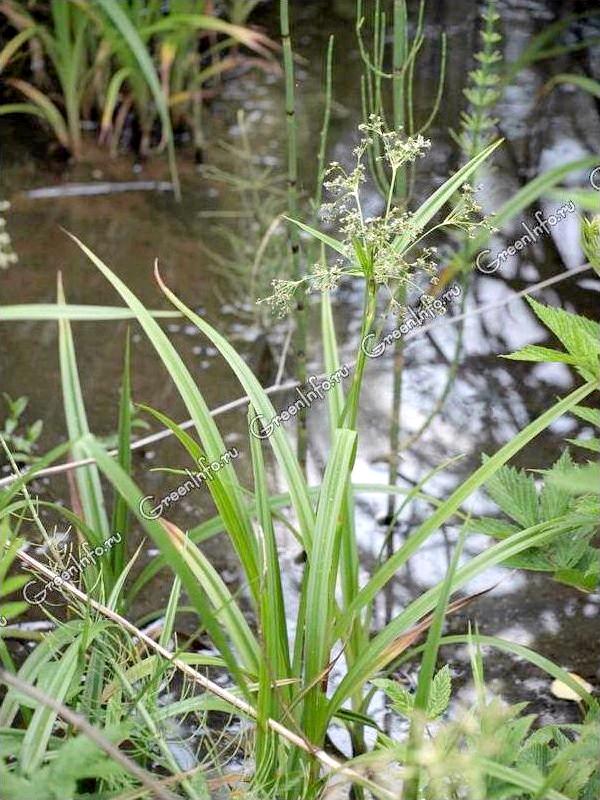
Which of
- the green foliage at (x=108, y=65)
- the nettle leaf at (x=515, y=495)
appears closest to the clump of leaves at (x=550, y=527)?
the nettle leaf at (x=515, y=495)

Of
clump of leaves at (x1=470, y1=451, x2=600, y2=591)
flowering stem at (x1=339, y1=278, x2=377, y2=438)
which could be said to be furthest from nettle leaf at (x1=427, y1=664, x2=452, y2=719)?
flowering stem at (x1=339, y1=278, x2=377, y2=438)

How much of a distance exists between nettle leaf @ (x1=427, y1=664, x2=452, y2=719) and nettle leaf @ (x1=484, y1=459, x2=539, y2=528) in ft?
0.66

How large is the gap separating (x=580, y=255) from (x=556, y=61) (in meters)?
0.92

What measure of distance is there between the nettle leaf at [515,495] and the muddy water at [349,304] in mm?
288

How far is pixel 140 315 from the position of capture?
1223 millimetres

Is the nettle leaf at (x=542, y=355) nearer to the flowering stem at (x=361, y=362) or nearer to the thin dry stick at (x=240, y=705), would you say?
the flowering stem at (x=361, y=362)

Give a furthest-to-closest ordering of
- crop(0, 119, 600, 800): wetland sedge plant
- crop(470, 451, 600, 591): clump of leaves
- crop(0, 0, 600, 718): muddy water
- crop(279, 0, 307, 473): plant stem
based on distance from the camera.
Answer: crop(0, 0, 600, 718): muddy water, crop(279, 0, 307, 473): plant stem, crop(470, 451, 600, 591): clump of leaves, crop(0, 119, 600, 800): wetland sedge plant

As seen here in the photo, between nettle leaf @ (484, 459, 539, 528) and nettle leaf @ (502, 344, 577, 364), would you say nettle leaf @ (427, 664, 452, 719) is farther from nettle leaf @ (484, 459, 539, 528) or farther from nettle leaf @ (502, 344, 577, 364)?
nettle leaf @ (502, 344, 577, 364)

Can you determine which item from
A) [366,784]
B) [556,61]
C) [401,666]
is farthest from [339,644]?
[556,61]

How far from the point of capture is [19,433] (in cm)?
206

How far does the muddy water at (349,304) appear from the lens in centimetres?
177

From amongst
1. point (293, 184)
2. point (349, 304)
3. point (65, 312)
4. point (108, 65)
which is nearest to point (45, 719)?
point (65, 312)

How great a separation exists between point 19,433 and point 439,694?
1.22 meters

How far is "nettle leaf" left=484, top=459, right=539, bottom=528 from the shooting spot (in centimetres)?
119
